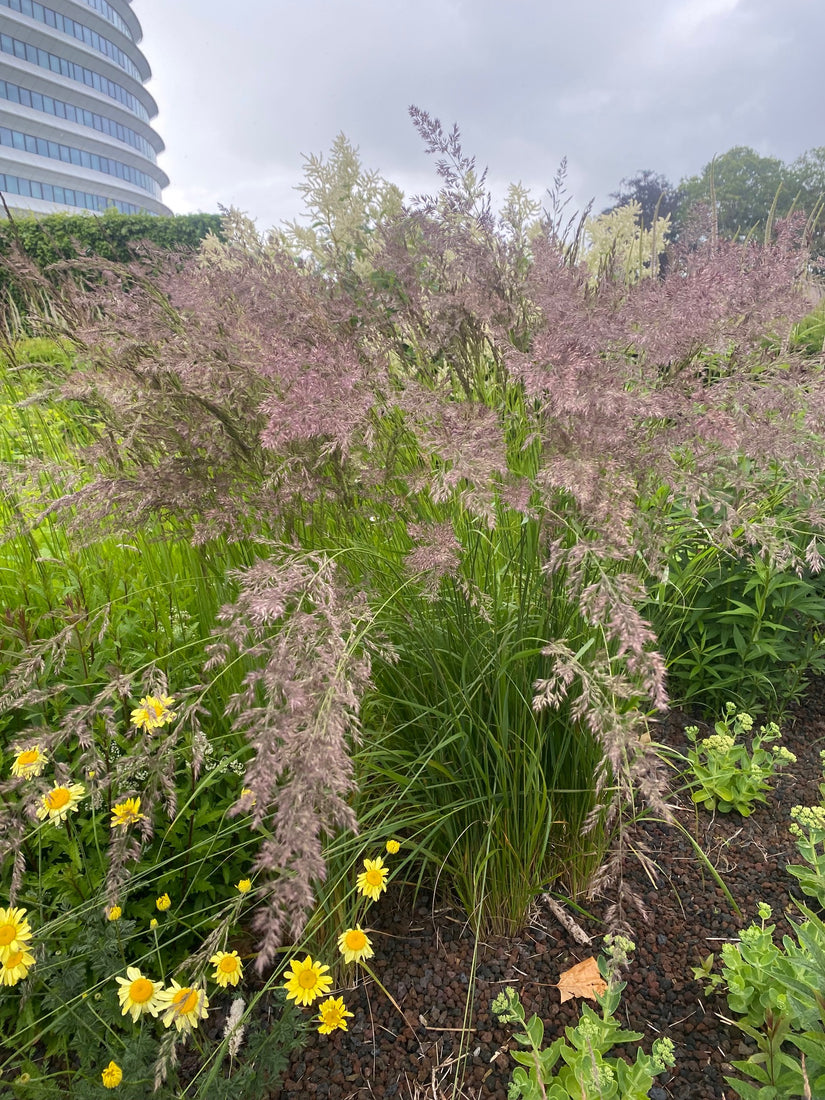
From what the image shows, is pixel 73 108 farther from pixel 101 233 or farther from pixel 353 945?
pixel 353 945

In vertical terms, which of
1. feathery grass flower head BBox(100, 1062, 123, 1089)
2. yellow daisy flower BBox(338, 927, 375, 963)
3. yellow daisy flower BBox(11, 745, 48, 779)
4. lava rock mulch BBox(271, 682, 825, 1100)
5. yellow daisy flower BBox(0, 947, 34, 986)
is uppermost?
yellow daisy flower BBox(11, 745, 48, 779)

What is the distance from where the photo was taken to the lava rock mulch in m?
1.47

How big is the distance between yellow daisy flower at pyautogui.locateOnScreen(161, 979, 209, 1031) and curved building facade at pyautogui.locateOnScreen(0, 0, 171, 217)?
56833 millimetres

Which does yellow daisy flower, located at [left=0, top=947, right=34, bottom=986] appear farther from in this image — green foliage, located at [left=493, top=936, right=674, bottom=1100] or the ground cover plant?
green foliage, located at [left=493, top=936, right=674, bottom=1100]

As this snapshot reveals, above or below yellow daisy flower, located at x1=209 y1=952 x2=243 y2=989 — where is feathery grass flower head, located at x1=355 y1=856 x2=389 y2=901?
above

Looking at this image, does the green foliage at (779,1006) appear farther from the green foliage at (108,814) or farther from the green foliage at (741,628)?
the green foliage at (741,628)

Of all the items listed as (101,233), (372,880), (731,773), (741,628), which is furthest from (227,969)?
(101,233)

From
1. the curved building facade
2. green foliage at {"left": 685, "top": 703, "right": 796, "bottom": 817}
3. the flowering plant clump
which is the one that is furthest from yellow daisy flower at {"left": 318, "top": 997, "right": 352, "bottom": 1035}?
the curved building facade

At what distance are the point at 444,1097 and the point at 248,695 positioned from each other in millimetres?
1082

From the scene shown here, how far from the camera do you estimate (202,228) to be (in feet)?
99.3

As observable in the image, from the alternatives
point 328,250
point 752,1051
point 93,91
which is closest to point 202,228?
point 328,250

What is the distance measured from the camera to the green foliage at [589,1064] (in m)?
1.25

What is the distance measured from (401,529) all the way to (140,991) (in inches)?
48.2

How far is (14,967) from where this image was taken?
1.29 m
